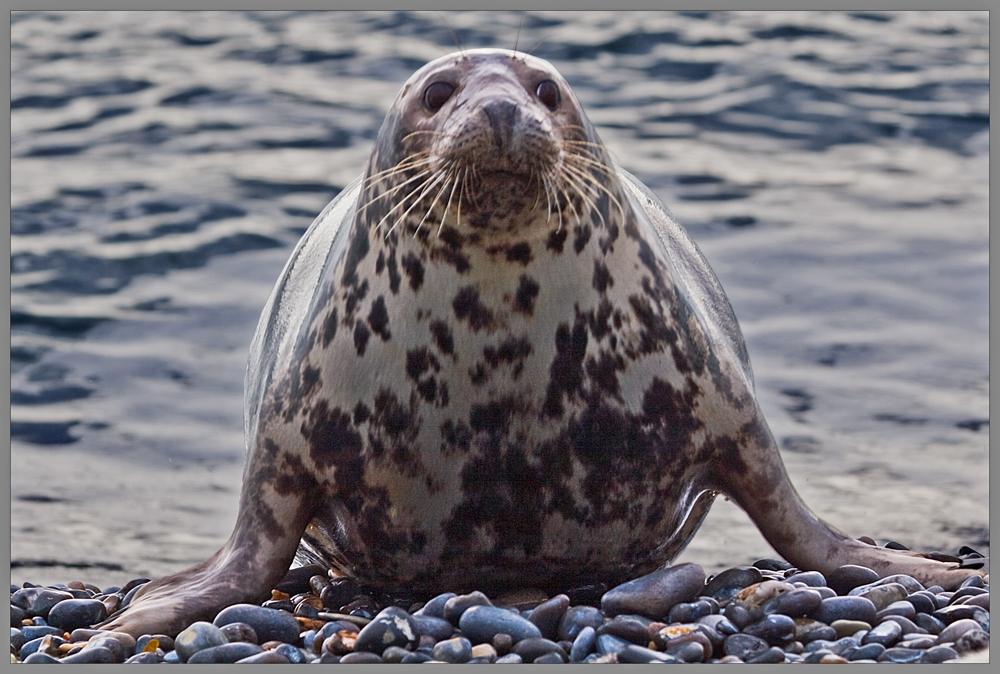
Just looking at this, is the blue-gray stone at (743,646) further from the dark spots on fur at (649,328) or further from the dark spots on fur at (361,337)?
the dark spots on fur at (361,337)

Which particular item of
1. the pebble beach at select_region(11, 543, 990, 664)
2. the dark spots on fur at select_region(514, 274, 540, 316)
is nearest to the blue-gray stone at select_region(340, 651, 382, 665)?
the pebble beach at select_region(11, 543, 990, 664)

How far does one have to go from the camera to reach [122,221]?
12.8 meters

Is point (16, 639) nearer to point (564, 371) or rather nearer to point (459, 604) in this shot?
point (459, 604)

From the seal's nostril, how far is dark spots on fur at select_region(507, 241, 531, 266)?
Answer: 0.42 meters

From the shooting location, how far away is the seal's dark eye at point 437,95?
448cm

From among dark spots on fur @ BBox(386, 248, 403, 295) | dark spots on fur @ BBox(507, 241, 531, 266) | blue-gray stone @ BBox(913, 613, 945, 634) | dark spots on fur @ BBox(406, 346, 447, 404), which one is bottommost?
blue-gray stone @ BBox(913, 613, 945, 634)

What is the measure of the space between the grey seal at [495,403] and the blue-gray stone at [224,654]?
423mm

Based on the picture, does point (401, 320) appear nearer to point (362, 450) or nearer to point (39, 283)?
point (362, 450)

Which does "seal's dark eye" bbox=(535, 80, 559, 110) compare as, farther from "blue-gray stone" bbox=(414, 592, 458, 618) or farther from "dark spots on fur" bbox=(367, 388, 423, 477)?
"blue-gray stone" bbox=(414, 592, 458, 618)

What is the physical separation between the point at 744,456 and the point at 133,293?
25.9 feet

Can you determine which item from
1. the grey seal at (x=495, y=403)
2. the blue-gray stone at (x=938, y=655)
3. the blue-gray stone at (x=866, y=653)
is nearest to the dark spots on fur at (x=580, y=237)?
the grey seal at (x=495, y=403)

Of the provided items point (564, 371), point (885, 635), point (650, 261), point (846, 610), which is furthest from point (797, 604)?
point (650, 261)

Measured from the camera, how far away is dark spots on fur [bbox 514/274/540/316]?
443cm

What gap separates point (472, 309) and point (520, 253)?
24 centimetres
